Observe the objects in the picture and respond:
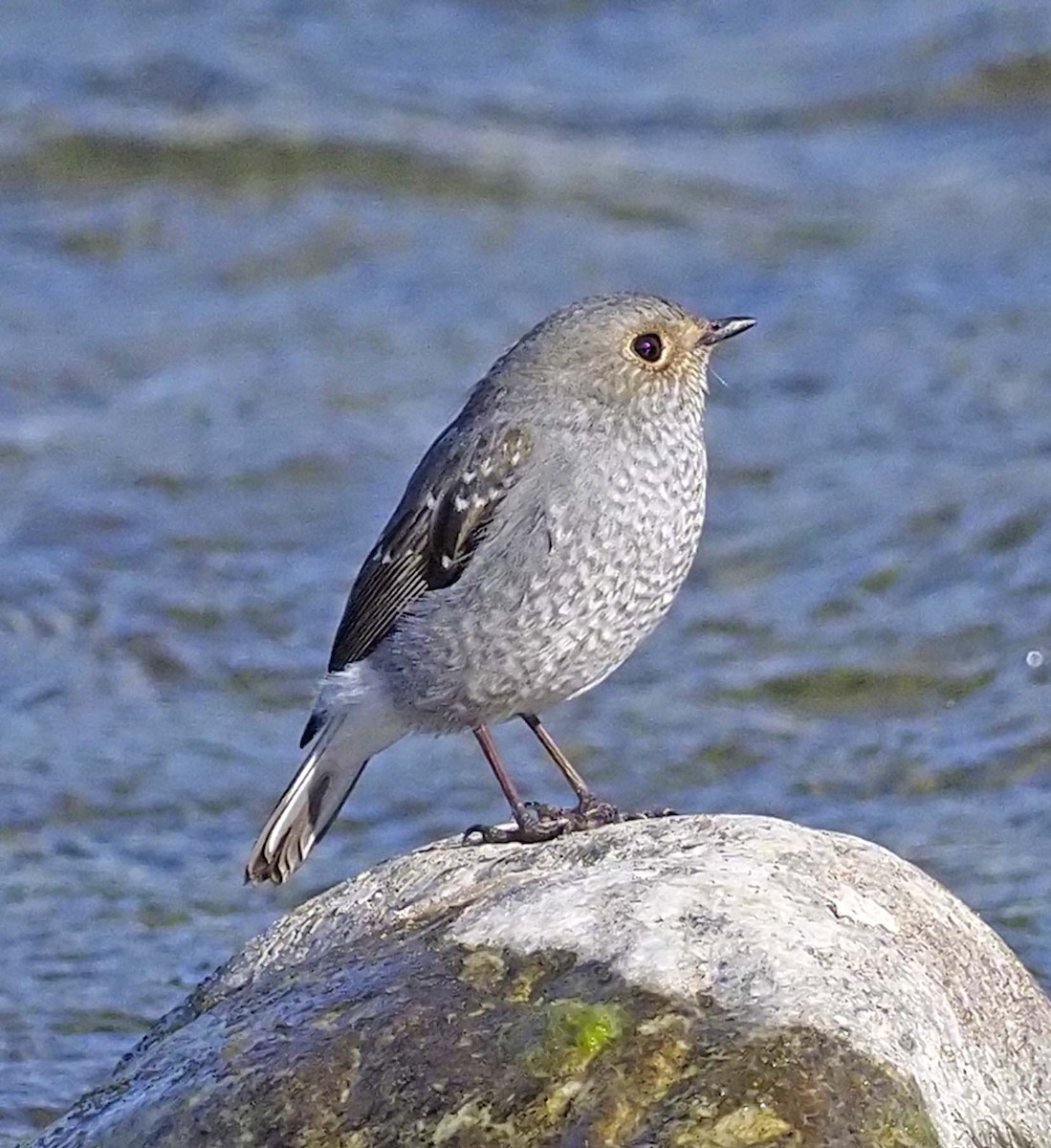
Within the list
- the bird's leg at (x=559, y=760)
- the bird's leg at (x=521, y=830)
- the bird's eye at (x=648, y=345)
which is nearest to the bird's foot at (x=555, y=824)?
the bird's leg at (x=521, y=830)

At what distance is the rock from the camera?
4.73 metres

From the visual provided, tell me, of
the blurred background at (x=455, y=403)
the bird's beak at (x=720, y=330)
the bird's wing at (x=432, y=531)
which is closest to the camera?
the bird's wing at (x=432, y=531)

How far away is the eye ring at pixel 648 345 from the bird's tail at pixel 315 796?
1156 millimetres

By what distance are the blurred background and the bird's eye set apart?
2171mm

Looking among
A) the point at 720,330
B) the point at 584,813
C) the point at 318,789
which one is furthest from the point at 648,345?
the point at 318,789

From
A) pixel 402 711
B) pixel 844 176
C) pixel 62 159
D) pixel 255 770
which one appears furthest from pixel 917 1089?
pixel 62 159

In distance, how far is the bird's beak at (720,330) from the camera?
657 cm

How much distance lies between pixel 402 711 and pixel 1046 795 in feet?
9.69

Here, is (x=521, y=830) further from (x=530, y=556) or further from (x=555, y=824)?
(x=530, y=556)

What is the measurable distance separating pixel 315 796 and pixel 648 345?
1.46 meters

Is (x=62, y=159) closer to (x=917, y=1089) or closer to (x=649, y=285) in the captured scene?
(x=649, y=285)

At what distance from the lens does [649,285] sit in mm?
13484

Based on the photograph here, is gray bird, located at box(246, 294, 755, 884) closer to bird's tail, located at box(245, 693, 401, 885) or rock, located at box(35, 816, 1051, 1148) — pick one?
bird's tail, located at box(245, 693, 401, 885)

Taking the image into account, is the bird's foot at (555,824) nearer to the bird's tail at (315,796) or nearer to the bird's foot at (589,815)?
the bird's foot at (589,815)
